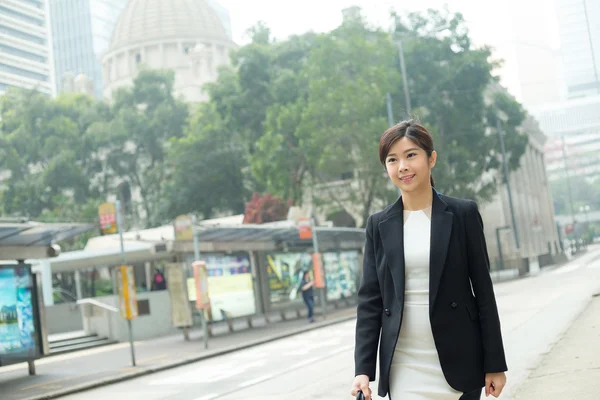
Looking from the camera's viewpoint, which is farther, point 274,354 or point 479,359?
point 274,354

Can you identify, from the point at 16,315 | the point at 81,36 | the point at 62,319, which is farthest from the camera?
the point at 81,36

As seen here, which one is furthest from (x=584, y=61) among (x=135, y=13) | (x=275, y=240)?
(x=135, y=13)

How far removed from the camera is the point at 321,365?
1385 cm

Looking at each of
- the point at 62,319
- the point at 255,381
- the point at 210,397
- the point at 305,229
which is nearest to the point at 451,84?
the point at 305,229

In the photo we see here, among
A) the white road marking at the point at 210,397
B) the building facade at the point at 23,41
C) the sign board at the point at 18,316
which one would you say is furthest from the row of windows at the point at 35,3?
the white road marking at the point at 210,397

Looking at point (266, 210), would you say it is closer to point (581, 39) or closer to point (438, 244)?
point (581, 39)

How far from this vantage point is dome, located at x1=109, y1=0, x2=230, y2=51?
4459 inches

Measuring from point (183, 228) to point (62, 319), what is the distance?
469 inches

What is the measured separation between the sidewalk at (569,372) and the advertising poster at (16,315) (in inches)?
397

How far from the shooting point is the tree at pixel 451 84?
46156 mm

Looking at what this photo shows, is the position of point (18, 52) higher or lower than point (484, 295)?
higher

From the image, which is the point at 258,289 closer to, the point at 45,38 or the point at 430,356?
the point at 430,356

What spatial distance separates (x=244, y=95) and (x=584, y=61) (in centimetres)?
2860

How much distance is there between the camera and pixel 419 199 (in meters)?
3.62
